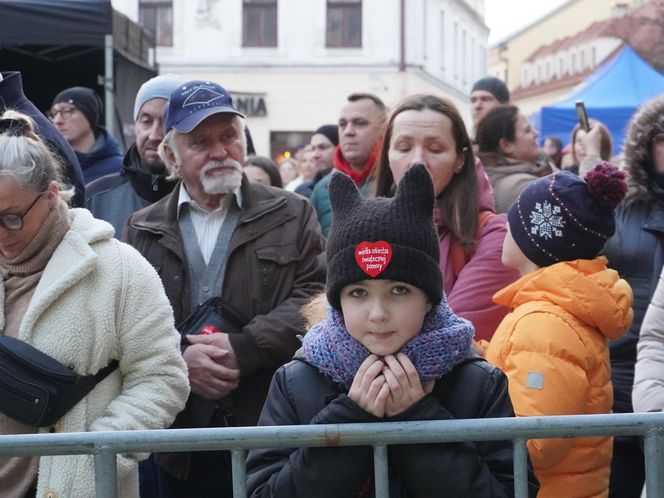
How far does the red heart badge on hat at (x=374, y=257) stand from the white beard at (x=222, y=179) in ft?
5.24

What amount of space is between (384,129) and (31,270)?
1.40 m

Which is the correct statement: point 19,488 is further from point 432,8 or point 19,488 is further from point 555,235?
point 432,8

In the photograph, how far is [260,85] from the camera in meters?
31.2

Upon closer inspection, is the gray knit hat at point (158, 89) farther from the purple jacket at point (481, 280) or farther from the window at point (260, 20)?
the window at point (260, 20)

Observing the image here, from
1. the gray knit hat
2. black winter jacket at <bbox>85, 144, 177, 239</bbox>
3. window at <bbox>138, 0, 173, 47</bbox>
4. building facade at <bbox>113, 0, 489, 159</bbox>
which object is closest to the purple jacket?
black winter jacket at <bbox>85, 144, 177, 239</bbox>

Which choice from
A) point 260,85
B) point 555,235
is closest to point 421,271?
point 555,235

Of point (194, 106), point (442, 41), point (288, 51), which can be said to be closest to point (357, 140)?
point (194, 106)

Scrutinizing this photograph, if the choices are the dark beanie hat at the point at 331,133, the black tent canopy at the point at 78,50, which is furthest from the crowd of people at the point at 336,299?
the black tent canopy at the point at 78,50

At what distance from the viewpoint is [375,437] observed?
245 cm

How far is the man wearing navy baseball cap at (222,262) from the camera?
3963mm

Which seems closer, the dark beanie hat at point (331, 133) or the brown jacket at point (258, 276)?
the brown jacket at point (258, 276)

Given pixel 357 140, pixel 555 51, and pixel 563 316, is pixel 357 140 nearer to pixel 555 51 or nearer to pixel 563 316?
pixel 563 316

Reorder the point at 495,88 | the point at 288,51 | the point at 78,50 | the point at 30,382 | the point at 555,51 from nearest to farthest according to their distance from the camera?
the point at 30,382 < the point at 495,88 < the point at 78,50 < the point at 288,51 < the point at 555,51

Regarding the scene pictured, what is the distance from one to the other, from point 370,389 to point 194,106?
1995 mm
